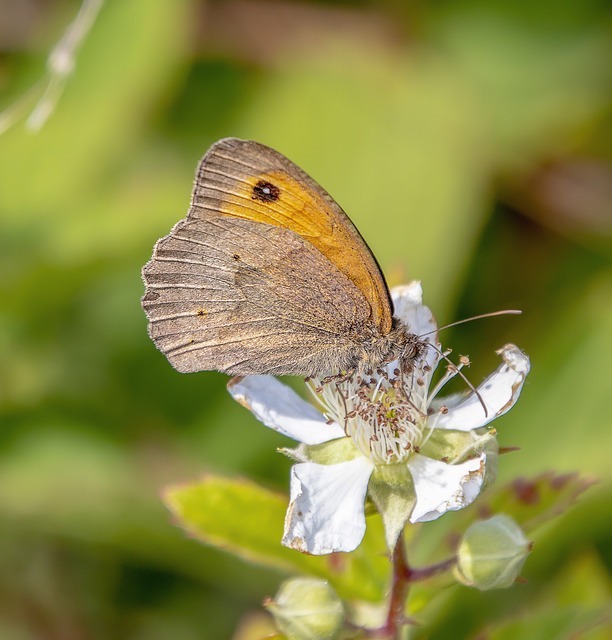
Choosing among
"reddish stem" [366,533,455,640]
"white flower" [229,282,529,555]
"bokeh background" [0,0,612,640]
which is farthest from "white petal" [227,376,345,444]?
"bokeh background" [0,0,612,640]

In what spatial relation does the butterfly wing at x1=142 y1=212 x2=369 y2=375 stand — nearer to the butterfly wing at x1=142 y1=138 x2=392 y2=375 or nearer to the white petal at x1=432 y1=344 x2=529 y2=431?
the butterfly wing at x1=142 y1=138 x2=392 y2=375

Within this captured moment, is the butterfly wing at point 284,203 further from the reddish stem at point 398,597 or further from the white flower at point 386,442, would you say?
the reddish stem at point 398,597

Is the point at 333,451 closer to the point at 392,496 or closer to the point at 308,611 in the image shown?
the point at 392,496

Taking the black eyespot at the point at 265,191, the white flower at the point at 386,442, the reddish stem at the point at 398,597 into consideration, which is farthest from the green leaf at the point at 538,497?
the black eyespot at the point at 265,191

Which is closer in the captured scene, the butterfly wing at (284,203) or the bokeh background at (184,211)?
the butterfly wing at (284,203)

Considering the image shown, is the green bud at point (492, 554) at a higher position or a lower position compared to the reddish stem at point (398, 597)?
higher

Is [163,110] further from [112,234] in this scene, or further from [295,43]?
[112,234]

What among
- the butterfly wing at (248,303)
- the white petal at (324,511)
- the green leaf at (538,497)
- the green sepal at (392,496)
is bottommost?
the white petal at (324,511)
